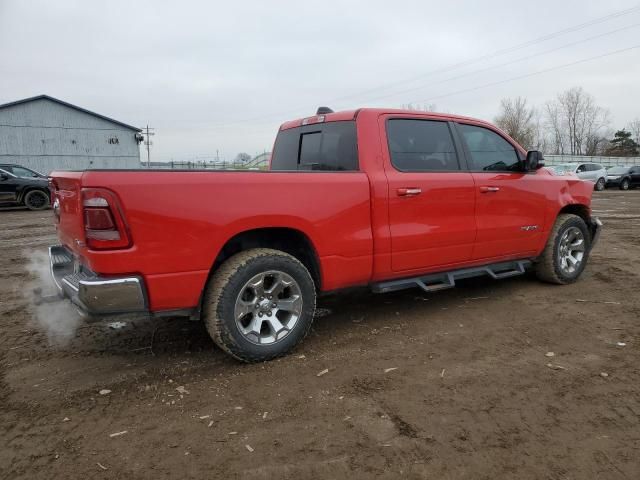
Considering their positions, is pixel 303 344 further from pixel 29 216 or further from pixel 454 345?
pixel 29 216

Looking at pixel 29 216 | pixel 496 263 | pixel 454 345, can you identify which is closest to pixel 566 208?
pixel 496 263

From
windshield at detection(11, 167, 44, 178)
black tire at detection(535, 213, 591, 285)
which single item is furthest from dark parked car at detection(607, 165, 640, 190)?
windshield at detection(11, 167, 44, 178)

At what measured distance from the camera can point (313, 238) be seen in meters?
3.46

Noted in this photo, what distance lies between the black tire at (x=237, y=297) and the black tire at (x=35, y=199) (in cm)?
1479

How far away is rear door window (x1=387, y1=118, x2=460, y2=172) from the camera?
3.95m

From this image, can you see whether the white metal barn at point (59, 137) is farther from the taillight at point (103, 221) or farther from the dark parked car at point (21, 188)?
the taillight at point (103, 221)

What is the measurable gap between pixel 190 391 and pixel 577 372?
254cm

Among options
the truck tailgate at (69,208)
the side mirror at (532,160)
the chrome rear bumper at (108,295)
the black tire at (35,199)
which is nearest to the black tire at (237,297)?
the chrome rear bumper at (108,295)

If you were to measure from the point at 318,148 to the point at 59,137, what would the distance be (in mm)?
31462

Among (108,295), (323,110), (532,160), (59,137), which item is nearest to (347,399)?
(108,295)

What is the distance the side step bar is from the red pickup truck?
0.01 metres

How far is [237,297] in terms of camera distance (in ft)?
10.4

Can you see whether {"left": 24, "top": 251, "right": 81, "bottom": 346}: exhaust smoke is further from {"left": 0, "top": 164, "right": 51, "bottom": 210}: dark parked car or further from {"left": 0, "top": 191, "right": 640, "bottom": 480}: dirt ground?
{"left": 0, "top": 164, "right": 51, "bottom": 210}: dark parked car

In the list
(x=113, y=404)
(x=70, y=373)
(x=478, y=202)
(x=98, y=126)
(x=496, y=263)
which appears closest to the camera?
(x=113, y=404)
